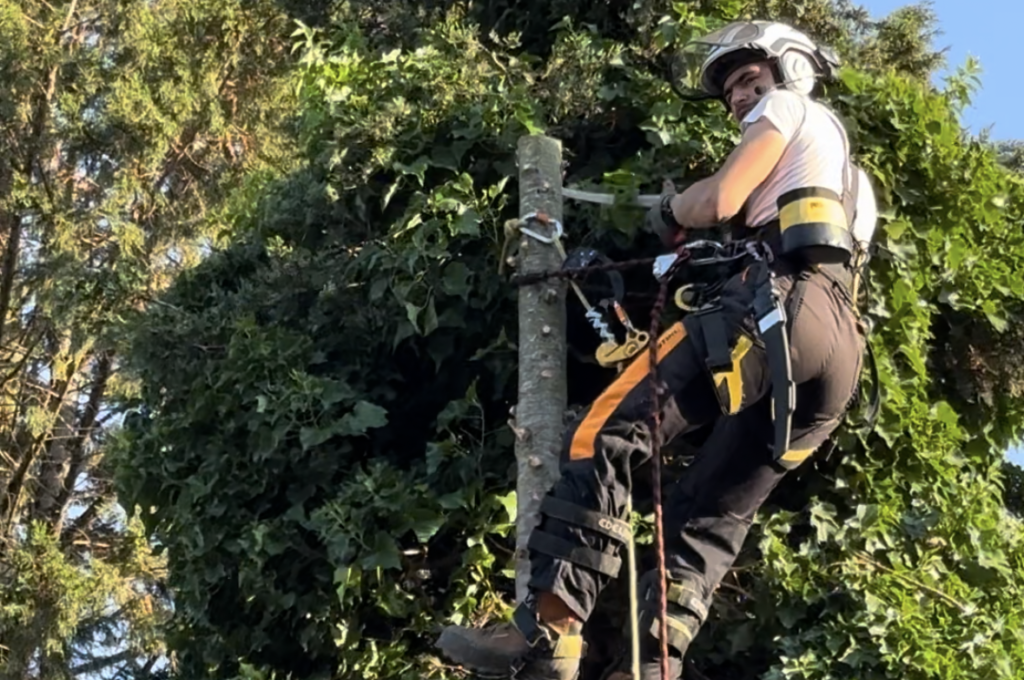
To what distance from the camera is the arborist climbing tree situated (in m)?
3.47

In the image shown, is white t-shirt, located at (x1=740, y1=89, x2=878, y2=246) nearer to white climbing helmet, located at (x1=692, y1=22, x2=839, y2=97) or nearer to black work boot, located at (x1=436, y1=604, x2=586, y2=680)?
white climbing helmet, located at (x1=692, y1=22, x2=839, y2=97)

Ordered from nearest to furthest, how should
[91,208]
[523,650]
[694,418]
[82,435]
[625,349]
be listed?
[523,650] < [694,418] < [625,349] < [91,208] < [82,435]

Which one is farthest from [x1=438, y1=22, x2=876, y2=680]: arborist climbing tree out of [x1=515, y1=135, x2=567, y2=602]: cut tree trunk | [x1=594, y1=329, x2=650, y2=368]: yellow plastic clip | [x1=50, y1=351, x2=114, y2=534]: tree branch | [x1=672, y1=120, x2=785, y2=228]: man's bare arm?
[x1=50, y1=351, x2=114, y2=534]: tree branch

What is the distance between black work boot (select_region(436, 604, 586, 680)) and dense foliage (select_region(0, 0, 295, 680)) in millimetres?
8202

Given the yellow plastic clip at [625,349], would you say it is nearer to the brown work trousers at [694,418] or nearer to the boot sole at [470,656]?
the brown work trousers at [694,418]

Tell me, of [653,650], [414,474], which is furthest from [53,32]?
[653,650]

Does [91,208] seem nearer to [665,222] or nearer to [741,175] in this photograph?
[665,222]

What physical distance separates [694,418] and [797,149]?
749 mm

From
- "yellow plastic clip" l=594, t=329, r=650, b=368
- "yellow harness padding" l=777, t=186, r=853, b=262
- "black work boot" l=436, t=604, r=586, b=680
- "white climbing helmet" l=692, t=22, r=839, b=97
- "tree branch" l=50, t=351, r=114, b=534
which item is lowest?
"black work boot" l=436, t=604, r=586, b=680

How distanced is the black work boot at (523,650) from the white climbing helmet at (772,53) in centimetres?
161

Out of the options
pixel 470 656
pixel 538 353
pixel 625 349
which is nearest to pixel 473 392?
pixel 538 353

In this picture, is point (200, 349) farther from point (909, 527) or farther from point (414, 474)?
point (909, 527)

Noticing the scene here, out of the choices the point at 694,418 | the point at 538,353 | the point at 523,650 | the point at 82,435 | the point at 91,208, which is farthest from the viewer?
the point at 82,435

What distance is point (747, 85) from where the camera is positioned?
396 centimetres
